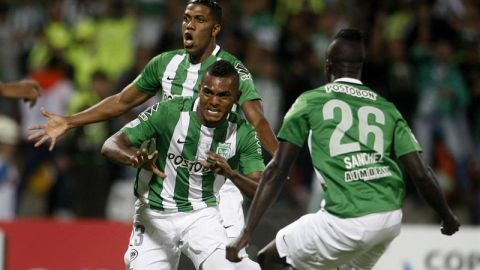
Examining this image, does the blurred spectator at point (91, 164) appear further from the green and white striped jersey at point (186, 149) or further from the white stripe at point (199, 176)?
the white stripe at point (199, 176)

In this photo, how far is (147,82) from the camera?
7.81 meters

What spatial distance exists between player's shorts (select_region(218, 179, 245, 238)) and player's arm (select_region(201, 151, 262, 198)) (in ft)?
1.77

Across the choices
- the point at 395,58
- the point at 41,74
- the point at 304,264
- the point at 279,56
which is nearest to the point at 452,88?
the point at 395,58

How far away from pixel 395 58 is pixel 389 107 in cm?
641

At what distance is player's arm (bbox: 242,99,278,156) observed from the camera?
24.7 ft

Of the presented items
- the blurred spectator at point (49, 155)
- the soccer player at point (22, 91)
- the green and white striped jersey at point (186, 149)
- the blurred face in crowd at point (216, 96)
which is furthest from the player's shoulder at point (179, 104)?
the blurred spectator at point (49, 155)

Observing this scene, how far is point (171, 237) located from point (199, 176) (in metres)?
0.45

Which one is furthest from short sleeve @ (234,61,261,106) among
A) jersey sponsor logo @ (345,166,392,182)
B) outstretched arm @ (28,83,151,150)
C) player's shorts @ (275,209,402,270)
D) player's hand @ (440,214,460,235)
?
player's hand @ (440,214,460,235)

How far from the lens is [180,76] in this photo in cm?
766

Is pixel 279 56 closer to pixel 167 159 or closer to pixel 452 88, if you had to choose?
pixel 452 88

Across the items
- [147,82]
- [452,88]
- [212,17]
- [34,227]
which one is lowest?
[34,227]

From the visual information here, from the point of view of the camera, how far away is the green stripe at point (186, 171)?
287 inches

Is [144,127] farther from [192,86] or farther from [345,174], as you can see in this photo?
[345,174]

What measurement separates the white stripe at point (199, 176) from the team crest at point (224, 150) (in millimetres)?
70
